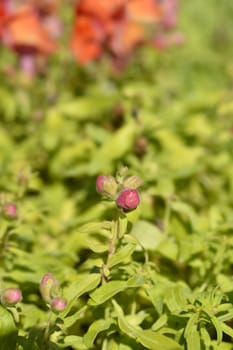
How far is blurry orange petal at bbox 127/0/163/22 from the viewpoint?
2.32 metres

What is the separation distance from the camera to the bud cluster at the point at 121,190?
1077 mm

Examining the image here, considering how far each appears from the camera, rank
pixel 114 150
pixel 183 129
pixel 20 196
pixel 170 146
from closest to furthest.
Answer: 1. pixel 20 196
2. pixel 114 150
3. pixel 170 146
4. pixel 183 129

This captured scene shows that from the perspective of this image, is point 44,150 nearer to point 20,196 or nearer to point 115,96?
point 115,96

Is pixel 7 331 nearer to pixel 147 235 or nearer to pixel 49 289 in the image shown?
pixel 49 289

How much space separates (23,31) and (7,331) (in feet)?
4.34

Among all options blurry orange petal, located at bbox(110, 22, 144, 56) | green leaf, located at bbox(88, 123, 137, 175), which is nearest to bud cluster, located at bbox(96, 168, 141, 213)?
green leaf, located at bbox(88, 123, 137, 175)

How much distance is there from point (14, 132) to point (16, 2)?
0.43 metres

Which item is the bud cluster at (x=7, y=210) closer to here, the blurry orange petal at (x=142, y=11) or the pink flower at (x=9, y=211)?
the pink flower at (x=9, y=211)

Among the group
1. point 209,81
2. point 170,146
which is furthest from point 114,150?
point 209,81

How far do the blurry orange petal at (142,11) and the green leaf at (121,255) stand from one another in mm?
1341

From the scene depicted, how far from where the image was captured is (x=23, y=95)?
2266mm

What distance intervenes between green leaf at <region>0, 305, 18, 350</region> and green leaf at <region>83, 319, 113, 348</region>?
11 cm

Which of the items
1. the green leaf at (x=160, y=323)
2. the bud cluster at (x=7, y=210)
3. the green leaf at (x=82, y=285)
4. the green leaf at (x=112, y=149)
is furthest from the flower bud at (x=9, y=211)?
the green leaf at (x=112, y=149)

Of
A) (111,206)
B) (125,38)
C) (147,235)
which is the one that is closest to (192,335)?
(147,235)
